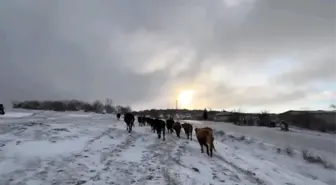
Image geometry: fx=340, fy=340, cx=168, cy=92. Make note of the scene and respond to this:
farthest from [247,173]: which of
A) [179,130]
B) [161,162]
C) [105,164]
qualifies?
[179,130]

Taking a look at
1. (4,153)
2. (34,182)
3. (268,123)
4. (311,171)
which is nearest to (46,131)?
(4,153)

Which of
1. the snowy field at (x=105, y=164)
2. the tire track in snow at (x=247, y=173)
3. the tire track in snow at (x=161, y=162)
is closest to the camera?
the snowy field at (x=105, y=164)

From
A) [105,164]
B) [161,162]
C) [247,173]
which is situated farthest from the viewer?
[247,173]

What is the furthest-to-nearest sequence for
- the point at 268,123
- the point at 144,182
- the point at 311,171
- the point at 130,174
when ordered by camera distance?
the point at 268,123, the point at 311,171, the point at 130,174, the point at 144,182

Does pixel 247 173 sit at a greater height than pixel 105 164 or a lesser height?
lesser

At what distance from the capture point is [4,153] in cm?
1642

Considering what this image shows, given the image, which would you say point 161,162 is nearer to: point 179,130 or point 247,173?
point 247,173

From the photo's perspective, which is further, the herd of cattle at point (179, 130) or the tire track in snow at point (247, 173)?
the herd of cattle at point (179, 130)

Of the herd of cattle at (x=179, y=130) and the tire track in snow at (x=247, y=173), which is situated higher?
the herd of cattle at (x=179, y=130)

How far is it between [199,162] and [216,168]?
46.8 inches

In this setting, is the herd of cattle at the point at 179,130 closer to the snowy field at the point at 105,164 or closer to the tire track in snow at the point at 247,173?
the snowy field at the point at 105,164

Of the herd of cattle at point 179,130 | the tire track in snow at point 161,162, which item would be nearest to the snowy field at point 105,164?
the tire track in snow at point 161,162

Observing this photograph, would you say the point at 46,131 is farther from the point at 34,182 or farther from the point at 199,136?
the point at 34,182

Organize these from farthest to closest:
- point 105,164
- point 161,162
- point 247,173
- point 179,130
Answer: point 179,130 → point 247,173 → point 161,162 → point 105,164
